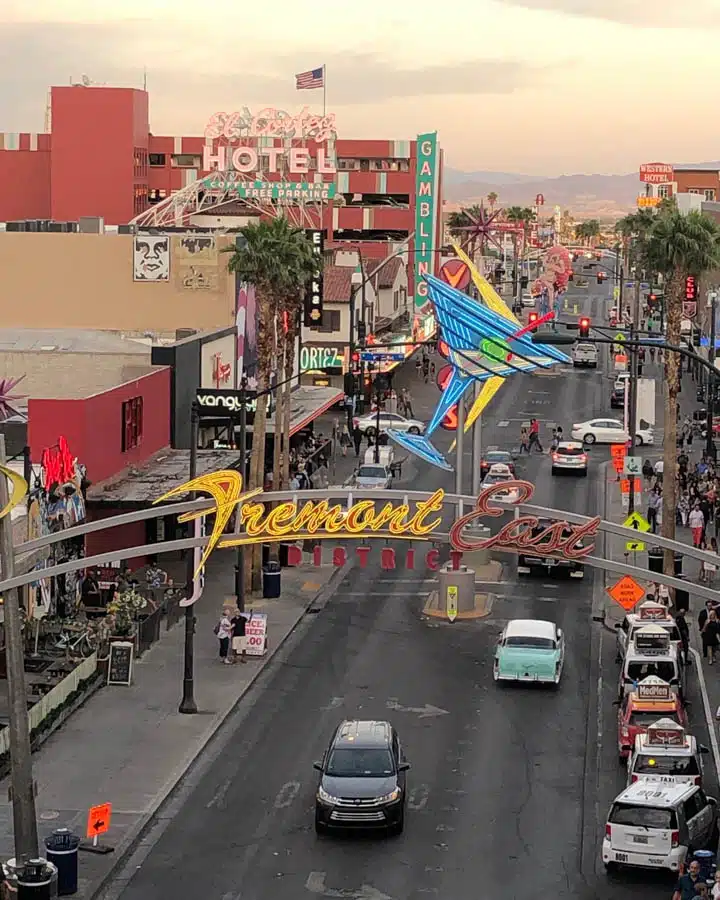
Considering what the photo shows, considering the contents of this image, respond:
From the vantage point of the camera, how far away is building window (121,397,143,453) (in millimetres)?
52906

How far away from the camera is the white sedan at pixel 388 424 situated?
8344 cm

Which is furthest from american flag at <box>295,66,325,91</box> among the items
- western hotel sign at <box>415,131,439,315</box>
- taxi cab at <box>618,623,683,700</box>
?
taxi cab at <box>618,623,683,700</box>

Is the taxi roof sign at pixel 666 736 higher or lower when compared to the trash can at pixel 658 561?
higher

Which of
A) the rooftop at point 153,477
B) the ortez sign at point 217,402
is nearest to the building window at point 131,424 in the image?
the rooftop at point 153,477

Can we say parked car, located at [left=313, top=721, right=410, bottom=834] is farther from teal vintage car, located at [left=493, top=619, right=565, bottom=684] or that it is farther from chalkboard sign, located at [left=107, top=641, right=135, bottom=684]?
chalkboard sign, located at [left=107, top=641, right=135, bottom=684]

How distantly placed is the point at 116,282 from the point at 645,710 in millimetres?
44867

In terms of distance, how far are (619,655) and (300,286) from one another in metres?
18.9

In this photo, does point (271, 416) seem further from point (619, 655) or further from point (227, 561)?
point (619, 655)

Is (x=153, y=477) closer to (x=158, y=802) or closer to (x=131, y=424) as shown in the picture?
(x=131, y=424)

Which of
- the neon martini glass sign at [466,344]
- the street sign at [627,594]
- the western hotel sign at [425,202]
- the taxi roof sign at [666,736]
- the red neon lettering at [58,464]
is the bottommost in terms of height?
the taxi roof sign at [666,736]

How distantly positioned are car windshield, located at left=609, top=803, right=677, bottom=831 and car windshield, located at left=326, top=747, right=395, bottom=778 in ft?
14.5

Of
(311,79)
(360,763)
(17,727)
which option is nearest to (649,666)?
(360,763)

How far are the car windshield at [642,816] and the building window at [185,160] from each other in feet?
401

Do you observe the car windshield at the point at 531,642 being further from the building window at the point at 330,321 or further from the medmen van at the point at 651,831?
the building window at the point at 330,321
